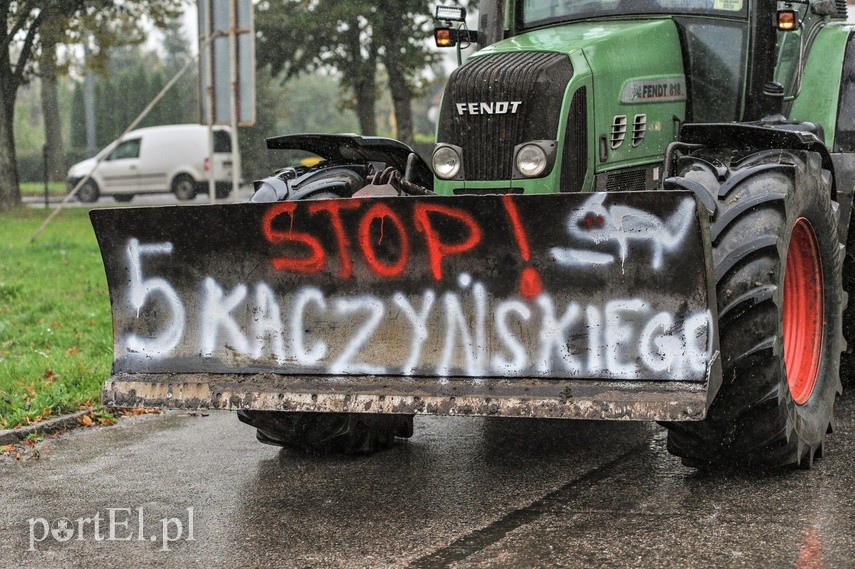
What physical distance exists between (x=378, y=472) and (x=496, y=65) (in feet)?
6.61

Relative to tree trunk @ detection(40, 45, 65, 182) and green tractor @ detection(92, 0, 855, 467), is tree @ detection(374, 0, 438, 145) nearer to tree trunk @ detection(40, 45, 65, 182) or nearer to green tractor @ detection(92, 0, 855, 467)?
tree trunk @ detection(40, 45, 65, 182)

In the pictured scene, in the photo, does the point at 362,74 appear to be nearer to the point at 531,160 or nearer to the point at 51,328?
the point at 51,328

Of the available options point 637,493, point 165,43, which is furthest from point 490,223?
point 165,43

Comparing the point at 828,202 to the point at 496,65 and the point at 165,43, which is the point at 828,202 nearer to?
the point at 496,65

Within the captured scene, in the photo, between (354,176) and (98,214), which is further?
(354,176)

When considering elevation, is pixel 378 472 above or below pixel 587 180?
below

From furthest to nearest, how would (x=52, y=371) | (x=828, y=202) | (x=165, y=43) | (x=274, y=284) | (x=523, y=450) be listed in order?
(x=165, y=43) < (x=52, y=371) < (x=523, y=450) < (x=828, y=202) < (x=274, y=284)

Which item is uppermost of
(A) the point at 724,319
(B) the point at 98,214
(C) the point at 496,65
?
(C) the point at 496,65

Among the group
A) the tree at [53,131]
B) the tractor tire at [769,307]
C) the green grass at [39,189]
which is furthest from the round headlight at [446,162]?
the green grass at [39,189]

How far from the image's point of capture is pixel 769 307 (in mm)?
5207

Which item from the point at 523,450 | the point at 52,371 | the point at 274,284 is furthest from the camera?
the point at 52,371

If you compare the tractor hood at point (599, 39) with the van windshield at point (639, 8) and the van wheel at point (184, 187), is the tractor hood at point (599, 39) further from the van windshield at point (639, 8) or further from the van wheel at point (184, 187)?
the van wheel at point (184, 187)

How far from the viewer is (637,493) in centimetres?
553

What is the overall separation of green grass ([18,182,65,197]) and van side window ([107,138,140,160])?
137 inches
